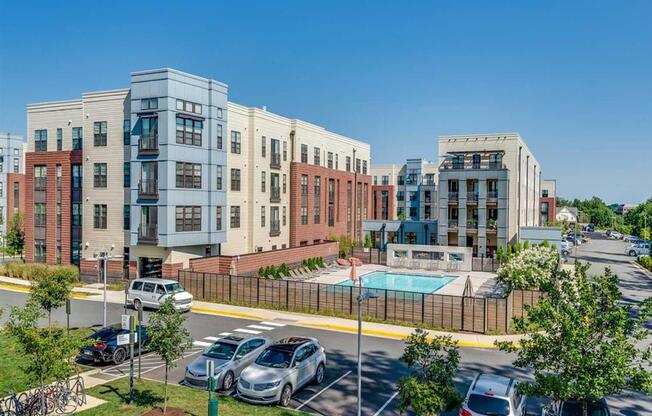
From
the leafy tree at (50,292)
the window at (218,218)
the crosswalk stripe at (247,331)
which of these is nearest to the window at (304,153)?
the window at (218,218)

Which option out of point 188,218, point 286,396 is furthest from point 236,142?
point 286,396

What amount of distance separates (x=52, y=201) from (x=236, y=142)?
1730 cm

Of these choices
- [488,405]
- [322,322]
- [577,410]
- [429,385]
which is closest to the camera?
[429,385]

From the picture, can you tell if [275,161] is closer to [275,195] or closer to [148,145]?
[275,195]

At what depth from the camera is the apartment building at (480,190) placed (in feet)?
173

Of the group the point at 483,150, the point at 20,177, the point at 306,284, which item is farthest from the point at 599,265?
the point at 20,177

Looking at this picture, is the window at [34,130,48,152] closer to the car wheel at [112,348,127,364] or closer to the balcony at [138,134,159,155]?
the balcony at [138,134,159,155]

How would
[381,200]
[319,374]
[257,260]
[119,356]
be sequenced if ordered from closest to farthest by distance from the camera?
[319,374] < [119,356] < [257,260] < [381,200]

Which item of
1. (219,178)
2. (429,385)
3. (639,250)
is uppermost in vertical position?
(219,178)

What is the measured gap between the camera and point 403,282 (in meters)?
45.5

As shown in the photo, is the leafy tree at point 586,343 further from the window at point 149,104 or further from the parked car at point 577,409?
the window at point 149,104

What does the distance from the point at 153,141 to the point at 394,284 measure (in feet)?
79.2

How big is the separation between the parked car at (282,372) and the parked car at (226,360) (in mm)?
1134

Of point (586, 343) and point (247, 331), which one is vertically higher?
point (586, 343)
